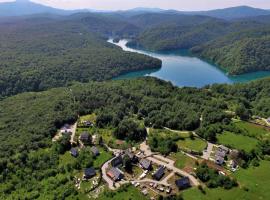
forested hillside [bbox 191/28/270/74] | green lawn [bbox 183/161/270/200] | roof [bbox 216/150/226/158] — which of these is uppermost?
roof [bbox 216/150/226/158]

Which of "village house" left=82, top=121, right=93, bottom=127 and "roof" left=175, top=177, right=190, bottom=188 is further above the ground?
"roof" left=175, top=177, right=190, bottom=188

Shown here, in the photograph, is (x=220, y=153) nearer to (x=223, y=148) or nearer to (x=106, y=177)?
(x=223, y=148)

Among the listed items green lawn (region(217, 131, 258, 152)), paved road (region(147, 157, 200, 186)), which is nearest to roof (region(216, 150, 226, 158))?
green lawn (region(217, 131, 258, 152))

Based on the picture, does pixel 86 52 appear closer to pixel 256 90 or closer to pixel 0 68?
pixel 0 68

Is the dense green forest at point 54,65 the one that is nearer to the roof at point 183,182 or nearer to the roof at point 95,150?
the roof at point 95,150

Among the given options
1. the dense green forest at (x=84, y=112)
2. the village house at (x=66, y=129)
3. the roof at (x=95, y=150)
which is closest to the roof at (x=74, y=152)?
the dense green forest at (x=84, y=112)

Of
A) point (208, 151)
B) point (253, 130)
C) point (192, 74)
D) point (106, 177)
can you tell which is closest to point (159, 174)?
point (106, 177)

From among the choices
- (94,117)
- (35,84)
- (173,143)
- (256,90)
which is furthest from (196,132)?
(35,84)

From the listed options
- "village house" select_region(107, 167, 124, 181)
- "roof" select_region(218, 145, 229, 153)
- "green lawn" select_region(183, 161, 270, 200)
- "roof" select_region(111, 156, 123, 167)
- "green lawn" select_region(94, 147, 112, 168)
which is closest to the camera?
"green lawn" select_region(183, 161, 270, 200)

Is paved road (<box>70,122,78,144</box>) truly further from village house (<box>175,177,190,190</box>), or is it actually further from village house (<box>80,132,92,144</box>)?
village house (<box>175,177,190,190</box>)
